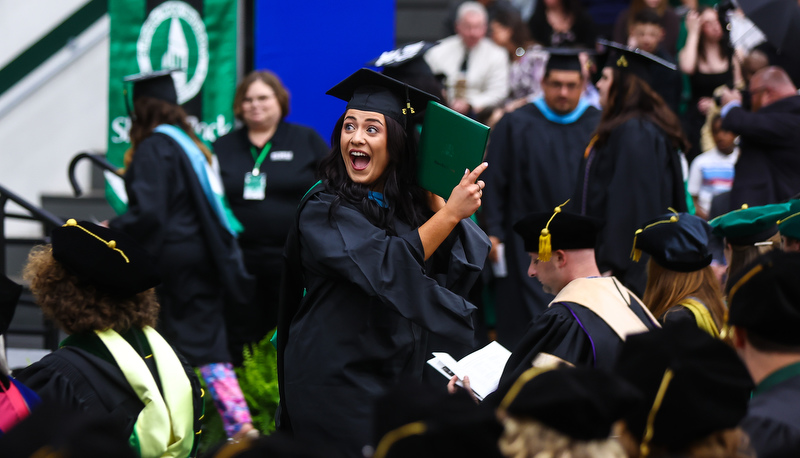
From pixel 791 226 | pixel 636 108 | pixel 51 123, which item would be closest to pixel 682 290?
pixel 791 226

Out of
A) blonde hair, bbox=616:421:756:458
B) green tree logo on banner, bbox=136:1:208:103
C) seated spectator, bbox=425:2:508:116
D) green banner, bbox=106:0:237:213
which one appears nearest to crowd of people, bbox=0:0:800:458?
blonde hair, bbox=616:421:756:458

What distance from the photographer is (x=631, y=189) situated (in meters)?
5.69

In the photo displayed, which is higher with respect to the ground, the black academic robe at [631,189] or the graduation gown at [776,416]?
the black academic robe at [631,189]

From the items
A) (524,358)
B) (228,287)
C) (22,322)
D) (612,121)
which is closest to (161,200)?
(228,287)

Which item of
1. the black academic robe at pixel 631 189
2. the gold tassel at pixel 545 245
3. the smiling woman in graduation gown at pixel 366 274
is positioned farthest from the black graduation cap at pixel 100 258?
the black academic robe at pixel 631 189

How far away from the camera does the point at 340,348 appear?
131 inches

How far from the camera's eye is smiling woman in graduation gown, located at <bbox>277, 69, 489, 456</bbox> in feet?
10.7

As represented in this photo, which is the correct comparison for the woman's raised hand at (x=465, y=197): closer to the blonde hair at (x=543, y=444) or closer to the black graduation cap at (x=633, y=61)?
the blonde hair at (x=543, y=444)

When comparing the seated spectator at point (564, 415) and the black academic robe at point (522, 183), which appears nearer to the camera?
the seated spectator at point (564, 415)

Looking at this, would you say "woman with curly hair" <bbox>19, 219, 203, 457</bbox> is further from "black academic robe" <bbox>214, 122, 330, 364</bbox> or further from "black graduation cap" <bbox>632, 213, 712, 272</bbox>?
"black academic robe" <bbox>214, 122, 330, 364</bbox>

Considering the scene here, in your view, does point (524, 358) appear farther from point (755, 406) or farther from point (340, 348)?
point (755, 406)

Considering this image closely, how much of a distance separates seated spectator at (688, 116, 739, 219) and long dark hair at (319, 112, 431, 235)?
417 cm

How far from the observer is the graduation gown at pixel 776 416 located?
2.23 metres

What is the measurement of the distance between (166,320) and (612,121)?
3060 millimetres
